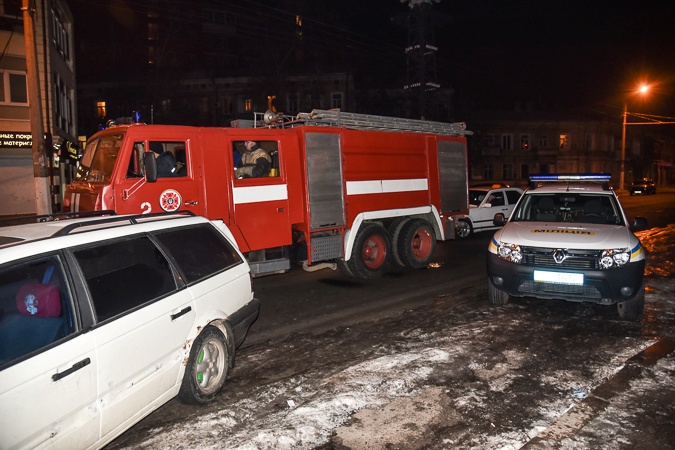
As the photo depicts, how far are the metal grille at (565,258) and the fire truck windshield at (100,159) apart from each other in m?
5.54

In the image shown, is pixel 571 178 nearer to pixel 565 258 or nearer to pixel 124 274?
pixel 565 258

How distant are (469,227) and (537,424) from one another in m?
11.2

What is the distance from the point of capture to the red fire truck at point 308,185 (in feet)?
21.5

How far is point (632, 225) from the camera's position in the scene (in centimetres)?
690

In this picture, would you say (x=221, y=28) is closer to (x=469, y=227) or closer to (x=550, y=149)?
(x=550, y=149)

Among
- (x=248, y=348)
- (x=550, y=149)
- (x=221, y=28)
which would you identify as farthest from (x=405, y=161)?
(x=221, y=28)

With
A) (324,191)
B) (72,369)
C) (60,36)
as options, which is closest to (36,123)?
(324,191)

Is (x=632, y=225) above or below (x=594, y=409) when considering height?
above

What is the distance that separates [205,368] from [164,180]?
10.6 feet

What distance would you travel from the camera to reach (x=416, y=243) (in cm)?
1037

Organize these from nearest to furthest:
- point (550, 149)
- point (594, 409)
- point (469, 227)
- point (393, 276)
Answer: point (594, 409), point (393, 276), point (469, 227), point (550, 149)

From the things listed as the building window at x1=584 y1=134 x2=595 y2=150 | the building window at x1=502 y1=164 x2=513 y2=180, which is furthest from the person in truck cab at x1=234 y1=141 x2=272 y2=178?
the building window at x1=584 y1=134 x2=595 y2=150

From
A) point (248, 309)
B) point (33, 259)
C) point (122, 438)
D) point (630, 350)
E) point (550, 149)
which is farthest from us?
point (550, 149)

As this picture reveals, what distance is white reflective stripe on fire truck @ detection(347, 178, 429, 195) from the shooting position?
29.0ft
